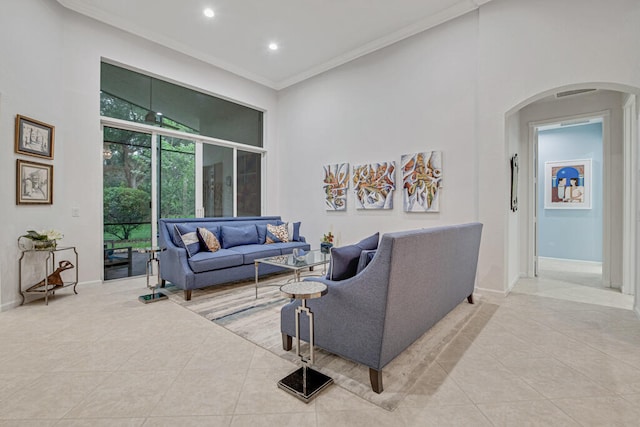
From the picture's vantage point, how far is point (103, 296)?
367 centimetres

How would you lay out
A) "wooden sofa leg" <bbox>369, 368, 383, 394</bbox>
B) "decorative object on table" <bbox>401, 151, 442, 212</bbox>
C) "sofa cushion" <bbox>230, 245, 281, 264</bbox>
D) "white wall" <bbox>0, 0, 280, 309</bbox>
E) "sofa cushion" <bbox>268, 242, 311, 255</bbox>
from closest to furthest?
"wooden sofa leg" <bbox>369, 368, 383, 394</bbox> < "white wall" <bbox>0, 0, 280, 309</bbox> < "sofa cushion" <bbox>230, 245, 281, 264</bbox> < "decorative object on table" <bbox>401, 151, 442, 212</bbox> < "sofa cushion" <bbox>268, 242, 311, 255</bbox>

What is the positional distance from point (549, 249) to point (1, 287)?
8.63 m

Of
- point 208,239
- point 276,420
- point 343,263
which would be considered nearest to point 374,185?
point 208,239

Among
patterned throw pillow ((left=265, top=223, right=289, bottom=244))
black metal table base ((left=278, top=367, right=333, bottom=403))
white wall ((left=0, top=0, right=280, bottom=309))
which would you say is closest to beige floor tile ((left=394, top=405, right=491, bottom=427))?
black metal table base ((left=278, top=367, right=333, bottom=403))

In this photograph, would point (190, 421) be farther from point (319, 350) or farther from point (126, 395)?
point (319, 350)

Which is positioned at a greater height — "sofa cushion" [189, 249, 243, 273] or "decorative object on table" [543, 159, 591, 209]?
"decorative object on table" [543, 159, 591, 209]

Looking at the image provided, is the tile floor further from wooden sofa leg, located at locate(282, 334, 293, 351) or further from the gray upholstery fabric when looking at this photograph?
the gray upholstery fabric

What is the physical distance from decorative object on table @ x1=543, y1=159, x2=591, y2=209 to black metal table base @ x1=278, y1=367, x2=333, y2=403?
635 cm

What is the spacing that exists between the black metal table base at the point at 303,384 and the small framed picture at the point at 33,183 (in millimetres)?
3703

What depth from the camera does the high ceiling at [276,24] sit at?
3.94m

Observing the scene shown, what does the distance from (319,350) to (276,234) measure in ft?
9.55

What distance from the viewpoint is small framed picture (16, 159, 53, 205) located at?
10.9 feet

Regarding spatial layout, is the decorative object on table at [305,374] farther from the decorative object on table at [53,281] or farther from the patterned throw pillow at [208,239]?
the decorative object on table at [53,281]

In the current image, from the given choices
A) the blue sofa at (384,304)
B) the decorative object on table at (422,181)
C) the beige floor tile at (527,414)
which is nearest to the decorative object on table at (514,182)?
the decorative object on table at (422,181)
